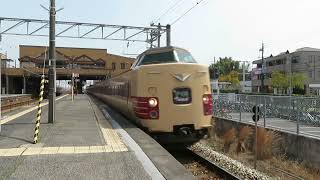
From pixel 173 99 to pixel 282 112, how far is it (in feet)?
23.1

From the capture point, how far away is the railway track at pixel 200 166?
429 inches

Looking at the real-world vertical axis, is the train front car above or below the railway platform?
above

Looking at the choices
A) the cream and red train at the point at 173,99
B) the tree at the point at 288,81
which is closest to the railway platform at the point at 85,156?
the cream and red train at the point at 173,99

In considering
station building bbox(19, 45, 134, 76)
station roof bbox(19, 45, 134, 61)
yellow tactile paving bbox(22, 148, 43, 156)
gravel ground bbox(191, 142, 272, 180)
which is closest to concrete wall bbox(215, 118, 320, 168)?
gravel ground bbox(191, 142, 272, 180)

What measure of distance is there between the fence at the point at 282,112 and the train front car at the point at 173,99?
4350 mm

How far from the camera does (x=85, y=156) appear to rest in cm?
905

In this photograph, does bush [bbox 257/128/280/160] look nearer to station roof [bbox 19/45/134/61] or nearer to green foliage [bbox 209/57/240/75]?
station roof [bbox 19/45/134/61]

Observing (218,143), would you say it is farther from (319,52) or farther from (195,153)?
(319,52)

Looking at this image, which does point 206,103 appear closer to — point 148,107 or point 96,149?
point 148,107

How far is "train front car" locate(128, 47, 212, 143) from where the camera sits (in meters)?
12.6

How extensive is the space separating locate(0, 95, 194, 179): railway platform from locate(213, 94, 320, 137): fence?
6082 millimetres

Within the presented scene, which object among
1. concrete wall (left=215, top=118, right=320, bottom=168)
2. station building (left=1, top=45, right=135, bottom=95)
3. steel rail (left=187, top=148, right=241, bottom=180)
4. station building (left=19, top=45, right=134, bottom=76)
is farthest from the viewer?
station building (left=19, top=45, right=134, bottom=76)

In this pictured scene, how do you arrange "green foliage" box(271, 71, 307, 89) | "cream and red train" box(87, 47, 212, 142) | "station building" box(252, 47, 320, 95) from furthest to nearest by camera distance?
"station building" box(252, 47, 320, 95) < "green foliage" box(271, 71, 307, 89) < "cream and red train" box(87, 47, 212, 142)

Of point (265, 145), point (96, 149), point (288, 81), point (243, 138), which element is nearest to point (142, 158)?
point (96, 149)
